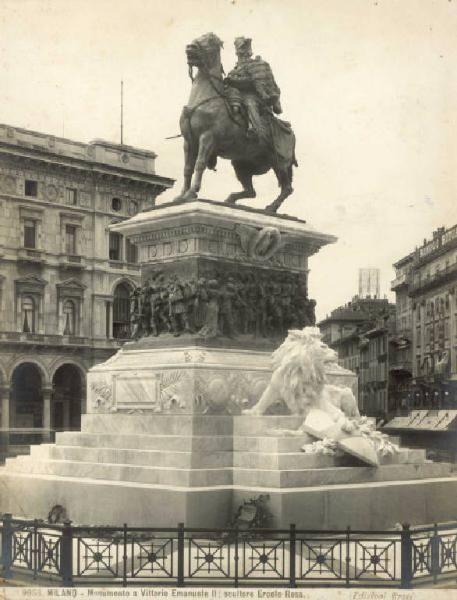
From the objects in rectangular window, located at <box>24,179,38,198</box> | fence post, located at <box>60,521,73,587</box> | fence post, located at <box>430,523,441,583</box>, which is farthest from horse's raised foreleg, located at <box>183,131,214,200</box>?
rectangular window, located at <box>24,179,38,198</box>

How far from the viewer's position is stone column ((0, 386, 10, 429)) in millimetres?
49531

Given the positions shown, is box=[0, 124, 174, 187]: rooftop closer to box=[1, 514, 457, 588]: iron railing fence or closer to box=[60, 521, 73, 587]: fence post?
box=[1, 514, 457, 588]: iron railing fence

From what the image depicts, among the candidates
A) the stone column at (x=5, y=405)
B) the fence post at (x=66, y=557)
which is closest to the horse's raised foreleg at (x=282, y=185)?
the fence post at (x=66, y=557)

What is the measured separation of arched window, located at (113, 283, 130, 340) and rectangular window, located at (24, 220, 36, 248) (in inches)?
190

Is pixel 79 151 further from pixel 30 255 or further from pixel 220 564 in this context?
pixel 220 564

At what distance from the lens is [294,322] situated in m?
17.8

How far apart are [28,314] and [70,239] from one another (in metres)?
4.55

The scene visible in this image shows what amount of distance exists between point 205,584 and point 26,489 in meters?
5.44

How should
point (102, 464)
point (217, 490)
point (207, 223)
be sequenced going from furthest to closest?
point (207, 223) < point (102, 464) < point (217, 490)

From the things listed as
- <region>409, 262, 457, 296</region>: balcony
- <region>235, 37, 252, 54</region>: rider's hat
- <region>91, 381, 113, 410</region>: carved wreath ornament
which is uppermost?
<region>409, 262, 457, 296</region>: balcony

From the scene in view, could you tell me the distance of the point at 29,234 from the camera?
53031mm

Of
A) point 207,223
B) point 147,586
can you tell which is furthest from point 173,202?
point 147,586

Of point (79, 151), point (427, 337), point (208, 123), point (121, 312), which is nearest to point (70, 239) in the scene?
point (79, 151)

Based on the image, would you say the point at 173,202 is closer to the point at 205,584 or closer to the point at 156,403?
the point at 156,403
